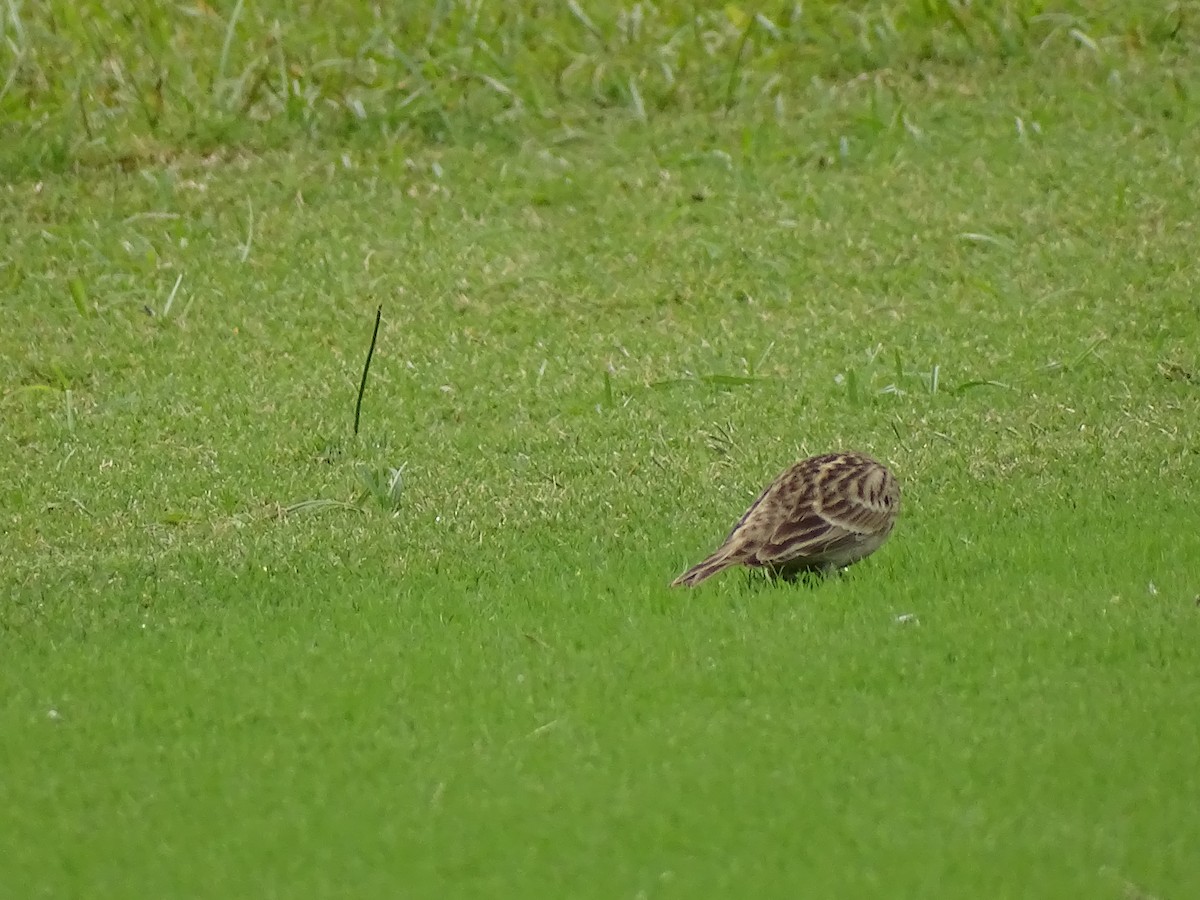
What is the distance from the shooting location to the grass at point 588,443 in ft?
17.3

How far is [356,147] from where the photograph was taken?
517 inches

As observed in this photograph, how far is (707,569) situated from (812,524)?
0.40 metres

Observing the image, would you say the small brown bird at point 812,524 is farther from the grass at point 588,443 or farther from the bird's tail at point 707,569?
the grass at point 588,443

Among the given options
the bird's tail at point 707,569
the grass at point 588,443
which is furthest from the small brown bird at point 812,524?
the grass at point 588,443

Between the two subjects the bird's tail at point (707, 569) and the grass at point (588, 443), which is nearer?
the grass at point (588, 443)

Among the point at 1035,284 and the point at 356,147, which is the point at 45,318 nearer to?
the point at 356,147

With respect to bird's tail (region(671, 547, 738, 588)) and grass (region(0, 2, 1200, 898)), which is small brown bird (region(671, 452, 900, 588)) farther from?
grass (region(0, 2, 1200, 898))

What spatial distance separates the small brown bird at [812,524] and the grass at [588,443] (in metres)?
0.14

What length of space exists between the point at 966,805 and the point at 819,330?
5654mm

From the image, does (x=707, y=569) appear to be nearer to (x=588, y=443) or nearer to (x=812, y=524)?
(x=812, y=524)

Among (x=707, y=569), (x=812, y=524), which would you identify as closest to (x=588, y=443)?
(x=707, y=569)

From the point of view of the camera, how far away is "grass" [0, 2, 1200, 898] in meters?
5.27

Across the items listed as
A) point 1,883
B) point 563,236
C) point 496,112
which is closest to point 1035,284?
point 563,236

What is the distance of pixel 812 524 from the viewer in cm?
693
